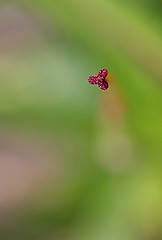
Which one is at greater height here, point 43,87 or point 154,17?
point 154,17

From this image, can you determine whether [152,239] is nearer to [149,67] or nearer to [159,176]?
[159,176]

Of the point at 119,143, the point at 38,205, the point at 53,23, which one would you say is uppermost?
the point at 53,23

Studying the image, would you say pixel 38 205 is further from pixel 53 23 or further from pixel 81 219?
pixel 53 23

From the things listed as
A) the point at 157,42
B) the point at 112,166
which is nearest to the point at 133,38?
the point at 157,42
